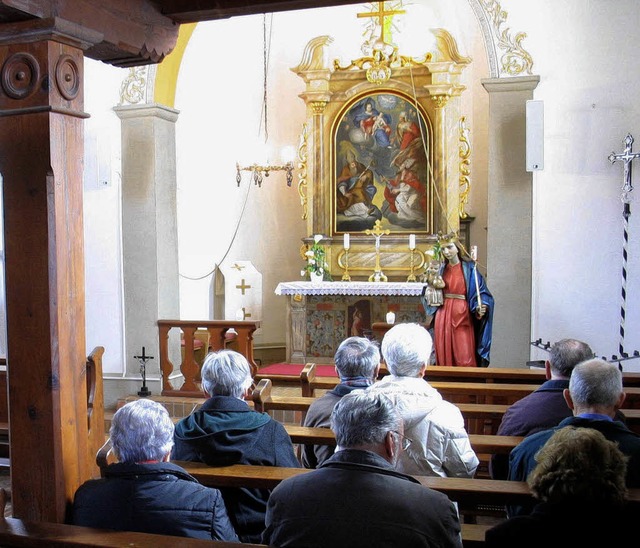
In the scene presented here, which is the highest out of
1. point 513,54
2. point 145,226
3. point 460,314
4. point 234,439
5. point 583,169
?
point 513,54

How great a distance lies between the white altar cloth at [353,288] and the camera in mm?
8750

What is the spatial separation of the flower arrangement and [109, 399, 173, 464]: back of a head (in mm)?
7110

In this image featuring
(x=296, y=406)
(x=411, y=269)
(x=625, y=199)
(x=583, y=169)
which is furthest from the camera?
(x=411, y=269)

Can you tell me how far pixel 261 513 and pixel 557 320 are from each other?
16.6ft

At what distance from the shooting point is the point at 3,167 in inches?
102

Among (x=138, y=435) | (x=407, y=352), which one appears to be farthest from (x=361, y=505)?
(x=407, y=352)

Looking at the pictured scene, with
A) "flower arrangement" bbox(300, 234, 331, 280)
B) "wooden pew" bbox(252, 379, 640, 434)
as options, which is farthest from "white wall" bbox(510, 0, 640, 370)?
"wooden pew" bbox(252, 379, 640, 434)

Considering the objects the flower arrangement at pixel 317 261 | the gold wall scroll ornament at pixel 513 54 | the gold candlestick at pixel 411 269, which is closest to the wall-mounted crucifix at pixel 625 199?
the gold wall scroll ornament at pixel 513 54

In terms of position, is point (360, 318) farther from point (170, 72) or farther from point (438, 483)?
point (438, 483)

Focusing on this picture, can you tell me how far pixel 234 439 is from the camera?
2.78 m

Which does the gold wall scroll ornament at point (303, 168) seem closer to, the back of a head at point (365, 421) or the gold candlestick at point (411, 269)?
the gold candlestick at point (411, 269)

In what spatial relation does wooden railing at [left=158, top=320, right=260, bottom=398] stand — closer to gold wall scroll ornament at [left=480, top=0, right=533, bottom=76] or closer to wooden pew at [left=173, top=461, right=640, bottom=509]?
gold wall scroll ornament at [left=480, top=0, right=533, bottom=76]

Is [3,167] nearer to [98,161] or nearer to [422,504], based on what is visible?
[422,504]

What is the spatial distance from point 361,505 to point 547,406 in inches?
62.1
